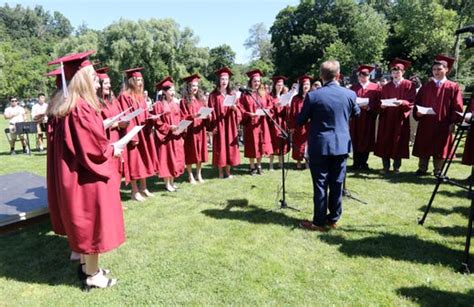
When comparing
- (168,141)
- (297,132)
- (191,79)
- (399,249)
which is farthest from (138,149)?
Result: (399,249)

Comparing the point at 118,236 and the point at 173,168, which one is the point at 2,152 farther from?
the point at 118,236

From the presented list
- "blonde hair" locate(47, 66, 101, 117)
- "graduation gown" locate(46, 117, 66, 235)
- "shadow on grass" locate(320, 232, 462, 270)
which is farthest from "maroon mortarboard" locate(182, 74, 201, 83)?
"shadow on grass" locate(320, 232, 462, 270)

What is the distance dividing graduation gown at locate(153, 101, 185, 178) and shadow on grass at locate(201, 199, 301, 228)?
1.60 metres

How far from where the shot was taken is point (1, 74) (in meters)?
47.8

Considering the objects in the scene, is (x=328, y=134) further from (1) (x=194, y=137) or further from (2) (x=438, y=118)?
(2) (x=438, y=118)

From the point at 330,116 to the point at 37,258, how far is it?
436 centimetres

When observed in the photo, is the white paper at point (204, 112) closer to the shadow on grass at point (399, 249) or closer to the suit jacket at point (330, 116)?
the suit jacket at point (330, 116)

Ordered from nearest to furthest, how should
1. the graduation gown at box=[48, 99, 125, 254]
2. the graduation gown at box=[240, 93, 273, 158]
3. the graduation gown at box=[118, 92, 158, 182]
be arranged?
Answer: 1. the graduation gown at box=[48, 99, 125, 254]
2. the graduation gown at box=[118, 92, 158, 182]
3. the graduation gown at box=[240, 93, 273, 158]

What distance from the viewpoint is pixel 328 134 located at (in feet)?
15.9

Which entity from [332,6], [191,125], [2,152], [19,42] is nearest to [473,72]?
[332,6]

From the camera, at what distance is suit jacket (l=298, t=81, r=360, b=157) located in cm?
481

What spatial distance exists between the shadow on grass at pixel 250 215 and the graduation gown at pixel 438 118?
13.4 feet

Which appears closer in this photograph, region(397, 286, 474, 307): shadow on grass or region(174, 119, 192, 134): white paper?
region(397, 286, 474, 307): shadow on grass

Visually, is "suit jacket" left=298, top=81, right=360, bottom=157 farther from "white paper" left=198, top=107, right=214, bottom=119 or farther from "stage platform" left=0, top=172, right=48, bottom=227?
"stage platform" left=0, top=172, right=48, bottom=227
